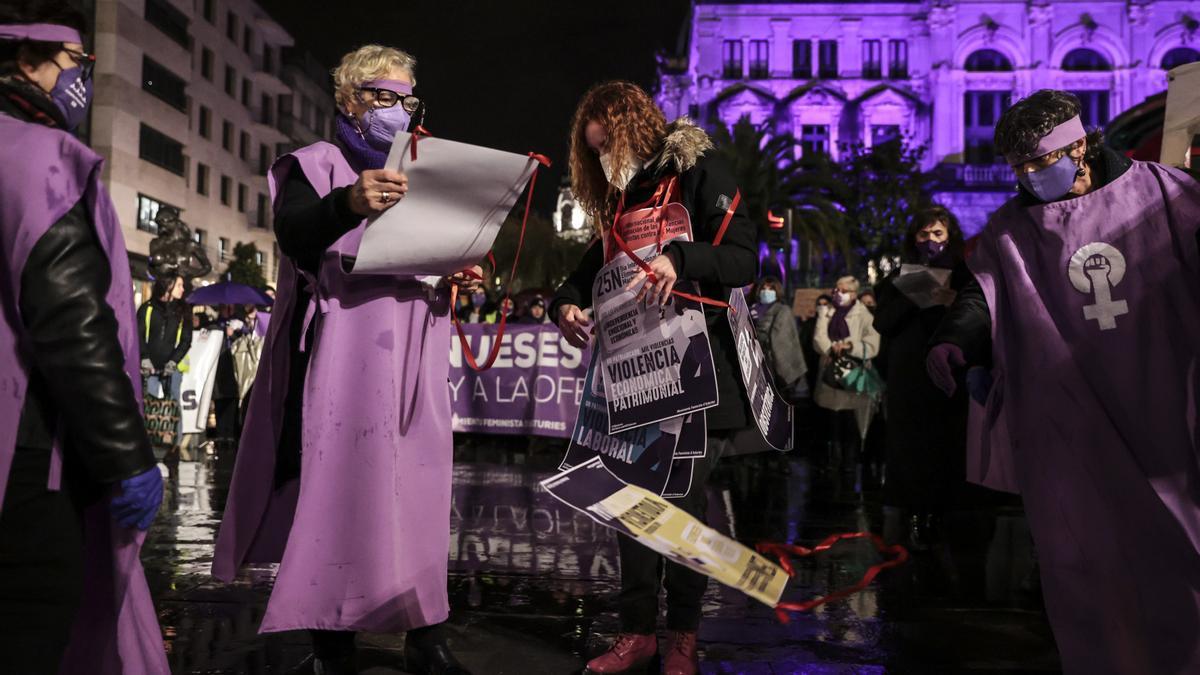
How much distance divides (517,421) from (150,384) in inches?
167

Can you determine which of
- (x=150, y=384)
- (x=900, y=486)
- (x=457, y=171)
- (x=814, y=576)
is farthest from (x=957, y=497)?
(x=150, y=384)

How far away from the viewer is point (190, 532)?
6.71 meters

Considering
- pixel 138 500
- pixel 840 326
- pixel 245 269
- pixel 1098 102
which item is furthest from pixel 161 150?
pixel 1098 102

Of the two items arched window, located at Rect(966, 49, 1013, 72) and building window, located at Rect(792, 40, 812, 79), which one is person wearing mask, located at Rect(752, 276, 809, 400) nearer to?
building window, located at Rect(792, 40, 812, 79)

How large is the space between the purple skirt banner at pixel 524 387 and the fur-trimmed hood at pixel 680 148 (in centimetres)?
869

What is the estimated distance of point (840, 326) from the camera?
37.6 feet

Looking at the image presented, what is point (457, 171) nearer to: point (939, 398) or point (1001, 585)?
point (1001, 585)

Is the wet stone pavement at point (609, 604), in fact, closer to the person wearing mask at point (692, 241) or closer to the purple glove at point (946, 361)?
the person wearing mask at point (692, 241)

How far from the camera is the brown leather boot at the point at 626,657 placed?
379cm

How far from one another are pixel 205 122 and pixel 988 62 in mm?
49480

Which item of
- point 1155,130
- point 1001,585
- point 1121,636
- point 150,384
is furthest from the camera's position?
point 150,384

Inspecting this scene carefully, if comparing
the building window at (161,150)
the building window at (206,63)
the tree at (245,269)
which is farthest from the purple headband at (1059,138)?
the building window at (206,63)

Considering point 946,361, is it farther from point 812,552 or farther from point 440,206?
point 440,206

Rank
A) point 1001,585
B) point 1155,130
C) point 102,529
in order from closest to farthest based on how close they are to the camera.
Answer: point 102,529, point 1001,585, point 1155,130
